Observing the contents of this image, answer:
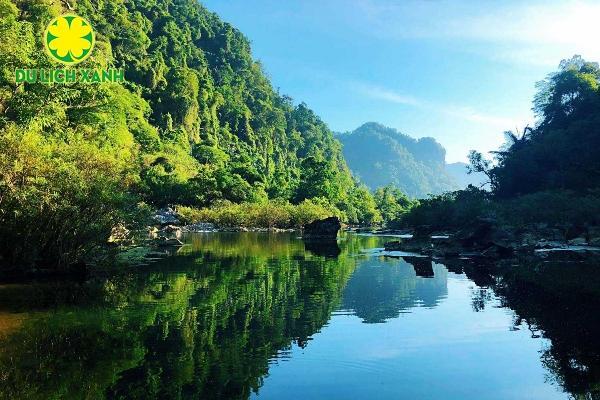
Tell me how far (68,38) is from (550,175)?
60.7 m

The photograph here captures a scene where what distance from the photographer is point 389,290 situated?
25016 millimetres

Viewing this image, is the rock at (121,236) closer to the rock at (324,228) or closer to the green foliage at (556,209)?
the green foliage at (556,209)

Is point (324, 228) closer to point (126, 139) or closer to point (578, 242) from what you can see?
point (578, 242)

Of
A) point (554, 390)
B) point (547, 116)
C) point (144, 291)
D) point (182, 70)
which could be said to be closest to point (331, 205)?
point (547, 116)

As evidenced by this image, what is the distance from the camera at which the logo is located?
3734cm

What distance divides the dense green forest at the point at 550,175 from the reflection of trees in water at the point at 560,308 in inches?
855

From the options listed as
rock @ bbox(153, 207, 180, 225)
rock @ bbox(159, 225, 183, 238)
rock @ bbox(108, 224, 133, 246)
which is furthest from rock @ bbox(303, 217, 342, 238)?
rock @ bbox(108, 224, 133, 246)

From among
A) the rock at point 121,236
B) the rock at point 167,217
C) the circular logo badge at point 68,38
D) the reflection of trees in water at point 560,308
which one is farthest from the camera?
the rock at point 167,217

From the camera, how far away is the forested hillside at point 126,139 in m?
A: 24.9

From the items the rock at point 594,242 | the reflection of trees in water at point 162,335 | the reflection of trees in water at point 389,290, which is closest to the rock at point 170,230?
the reflection of trees in water at point 389,290

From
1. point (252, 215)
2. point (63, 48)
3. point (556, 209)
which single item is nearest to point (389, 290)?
point (63, 48)

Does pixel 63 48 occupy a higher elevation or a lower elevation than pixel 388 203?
higher

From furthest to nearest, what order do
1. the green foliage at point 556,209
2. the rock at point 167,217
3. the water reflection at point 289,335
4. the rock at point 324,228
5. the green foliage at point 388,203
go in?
the green foliage at point 388,203, the rock at point 167,217, the rock at point 324,228, the green foliage at point 556,209, the water reflection at point 289,335

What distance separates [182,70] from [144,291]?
140 m
